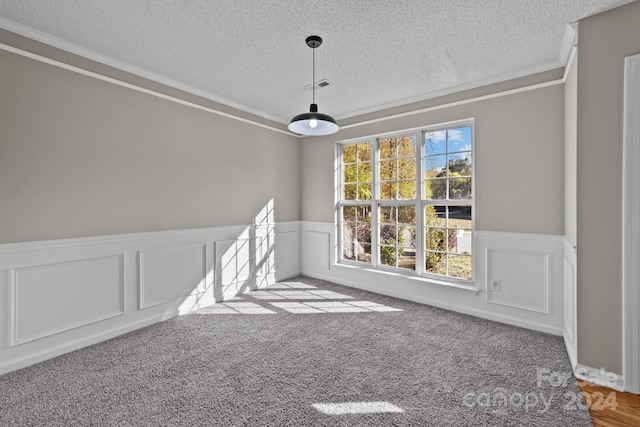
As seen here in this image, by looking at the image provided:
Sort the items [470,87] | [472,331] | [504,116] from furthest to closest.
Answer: [470,87]
[504,116]
[472,331]

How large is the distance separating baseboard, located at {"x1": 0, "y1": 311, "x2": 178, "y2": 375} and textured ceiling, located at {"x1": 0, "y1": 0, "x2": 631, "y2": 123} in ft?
8.57

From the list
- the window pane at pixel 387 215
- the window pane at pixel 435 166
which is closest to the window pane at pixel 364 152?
the window pane at pixel 387 215

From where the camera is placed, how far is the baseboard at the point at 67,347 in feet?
7.59

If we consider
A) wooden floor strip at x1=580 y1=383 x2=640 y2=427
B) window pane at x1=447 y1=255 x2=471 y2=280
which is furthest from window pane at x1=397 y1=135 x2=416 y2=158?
wooden floor strip at x1=580 y1=383 x2=640 y2=427

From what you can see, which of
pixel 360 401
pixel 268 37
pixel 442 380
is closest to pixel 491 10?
pixel 268 37

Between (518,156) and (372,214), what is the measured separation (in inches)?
76.2

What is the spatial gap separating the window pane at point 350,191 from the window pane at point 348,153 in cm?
40

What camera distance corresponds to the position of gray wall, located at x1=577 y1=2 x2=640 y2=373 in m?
2.07

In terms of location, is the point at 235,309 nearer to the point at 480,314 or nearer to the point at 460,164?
the point at 480,314

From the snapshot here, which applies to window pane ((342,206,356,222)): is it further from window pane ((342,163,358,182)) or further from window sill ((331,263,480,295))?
window sill ((331,263,480,295))

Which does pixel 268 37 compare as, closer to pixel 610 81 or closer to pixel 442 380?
pixel 610 81

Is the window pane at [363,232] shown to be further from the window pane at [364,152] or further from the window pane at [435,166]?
the window pane at [435,166]

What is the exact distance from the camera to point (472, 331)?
2.98 meters

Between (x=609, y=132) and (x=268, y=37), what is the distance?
269cm
